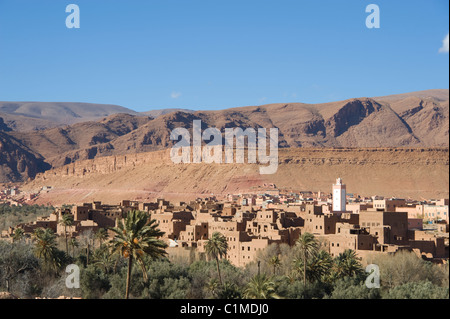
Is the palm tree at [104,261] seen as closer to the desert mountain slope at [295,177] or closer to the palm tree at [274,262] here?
the palm tree at [274,262]

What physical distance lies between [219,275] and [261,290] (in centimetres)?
775

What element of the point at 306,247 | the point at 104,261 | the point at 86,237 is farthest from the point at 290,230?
the point at 86,237

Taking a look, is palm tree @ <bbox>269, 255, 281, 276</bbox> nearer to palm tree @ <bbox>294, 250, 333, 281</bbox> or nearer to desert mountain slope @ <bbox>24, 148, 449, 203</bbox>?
palm tree @ <bbox>294, 250, 333, 281</bbox>

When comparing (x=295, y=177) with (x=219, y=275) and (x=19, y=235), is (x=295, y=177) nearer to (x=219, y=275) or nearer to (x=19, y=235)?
(x=19, y=235)

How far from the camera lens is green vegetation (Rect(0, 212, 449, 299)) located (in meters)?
36.8

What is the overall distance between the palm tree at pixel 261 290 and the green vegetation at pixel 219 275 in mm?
44

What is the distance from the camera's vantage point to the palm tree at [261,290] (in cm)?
3269

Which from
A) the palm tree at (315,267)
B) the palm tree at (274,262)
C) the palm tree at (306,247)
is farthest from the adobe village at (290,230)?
the palm tree at (315,267)

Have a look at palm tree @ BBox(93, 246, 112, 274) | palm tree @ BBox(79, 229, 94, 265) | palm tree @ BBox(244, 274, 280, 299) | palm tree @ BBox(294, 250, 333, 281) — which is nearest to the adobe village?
palm tree @ BBox(79, 229, 94, 265)

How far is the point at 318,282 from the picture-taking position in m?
40.9

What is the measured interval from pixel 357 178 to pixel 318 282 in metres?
96.2

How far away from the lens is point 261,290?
32969 mm

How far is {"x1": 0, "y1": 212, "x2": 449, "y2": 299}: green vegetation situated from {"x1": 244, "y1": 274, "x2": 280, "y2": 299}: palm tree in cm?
4
